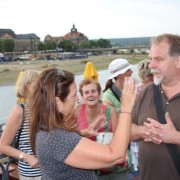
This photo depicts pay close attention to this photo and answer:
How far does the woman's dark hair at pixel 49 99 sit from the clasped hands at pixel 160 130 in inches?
25.0

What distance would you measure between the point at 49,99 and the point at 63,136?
0.74 feet

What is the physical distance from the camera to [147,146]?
256 centimetres

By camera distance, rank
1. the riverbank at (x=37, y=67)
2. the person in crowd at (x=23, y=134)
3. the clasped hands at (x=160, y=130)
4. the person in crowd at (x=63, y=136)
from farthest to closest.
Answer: the riverbank at (x=37, y=67) < the person in crowd at (x=23, y=134) < the clasped hands at (x=160, y=130) < the person in crowd at (x=63, y=136)

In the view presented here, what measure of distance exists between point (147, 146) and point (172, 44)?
77cm

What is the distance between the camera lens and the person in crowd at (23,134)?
9.23 ft

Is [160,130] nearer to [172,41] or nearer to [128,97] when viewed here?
[128,97]

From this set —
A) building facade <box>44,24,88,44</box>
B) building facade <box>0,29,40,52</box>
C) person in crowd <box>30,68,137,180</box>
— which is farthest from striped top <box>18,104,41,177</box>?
building facade <box>44,24,88,44</box>

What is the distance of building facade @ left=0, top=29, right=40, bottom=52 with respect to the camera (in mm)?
126188

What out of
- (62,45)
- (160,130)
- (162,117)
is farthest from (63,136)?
(62,45)

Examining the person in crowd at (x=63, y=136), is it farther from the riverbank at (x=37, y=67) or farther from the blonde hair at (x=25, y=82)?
the riverbank at (x=37, y=67)

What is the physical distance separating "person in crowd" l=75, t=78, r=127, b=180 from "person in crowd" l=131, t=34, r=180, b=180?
2.13ft

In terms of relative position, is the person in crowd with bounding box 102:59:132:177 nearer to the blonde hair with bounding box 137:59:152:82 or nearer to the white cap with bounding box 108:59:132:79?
the white cap with bounding box 108:59:132:79

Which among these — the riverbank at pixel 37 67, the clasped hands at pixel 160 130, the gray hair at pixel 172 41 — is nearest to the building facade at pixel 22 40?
the riverbank at pixel 37 67

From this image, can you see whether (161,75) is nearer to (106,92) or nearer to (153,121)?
(153,121)
